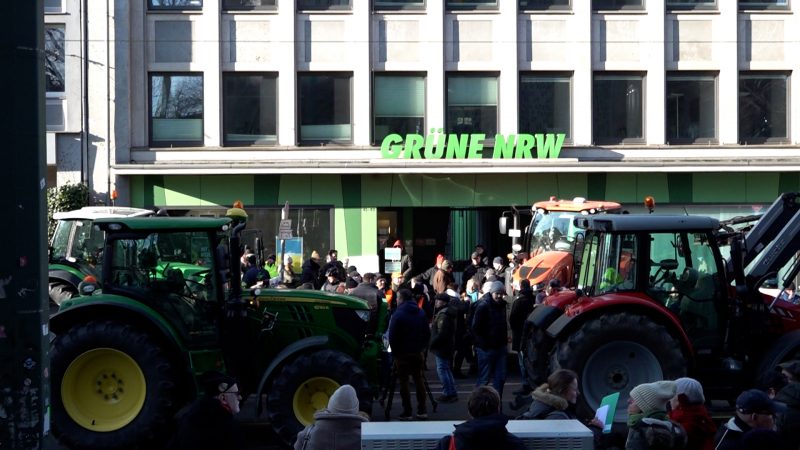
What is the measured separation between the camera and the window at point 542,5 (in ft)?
99.9

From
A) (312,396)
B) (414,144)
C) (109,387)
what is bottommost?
(312,396)

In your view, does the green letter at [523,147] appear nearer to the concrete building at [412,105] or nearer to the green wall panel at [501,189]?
the concrete building at [412,105]

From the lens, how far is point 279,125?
30.1 metres

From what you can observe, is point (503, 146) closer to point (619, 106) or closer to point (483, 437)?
point (619, 106)

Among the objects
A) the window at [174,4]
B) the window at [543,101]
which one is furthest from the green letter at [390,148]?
the window at [174,4]

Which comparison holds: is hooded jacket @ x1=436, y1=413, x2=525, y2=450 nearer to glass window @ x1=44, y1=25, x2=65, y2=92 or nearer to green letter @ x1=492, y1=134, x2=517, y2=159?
green letter @ x1=492, y1=134, x2=517, y2=159

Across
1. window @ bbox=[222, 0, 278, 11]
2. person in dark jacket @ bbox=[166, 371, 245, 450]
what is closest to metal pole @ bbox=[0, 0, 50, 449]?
person in dark jacket @ bbox=[166, 371, 245, 450]

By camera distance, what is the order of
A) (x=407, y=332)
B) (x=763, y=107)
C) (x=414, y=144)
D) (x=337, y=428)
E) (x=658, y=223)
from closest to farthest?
(x=337, y=428) < (x=658, y=223) < (x=407, y=332) < (x=414, y=144) < (x=763, y=107)

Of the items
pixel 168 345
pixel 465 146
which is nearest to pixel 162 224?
pixel 168 345

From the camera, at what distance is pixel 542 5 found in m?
30.5

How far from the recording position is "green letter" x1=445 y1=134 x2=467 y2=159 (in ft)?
98.2

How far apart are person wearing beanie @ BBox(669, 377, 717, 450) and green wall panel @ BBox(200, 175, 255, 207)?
23510mm

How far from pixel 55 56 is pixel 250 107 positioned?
5226mm

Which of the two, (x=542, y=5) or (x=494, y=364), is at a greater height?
(x=542, y=5)
